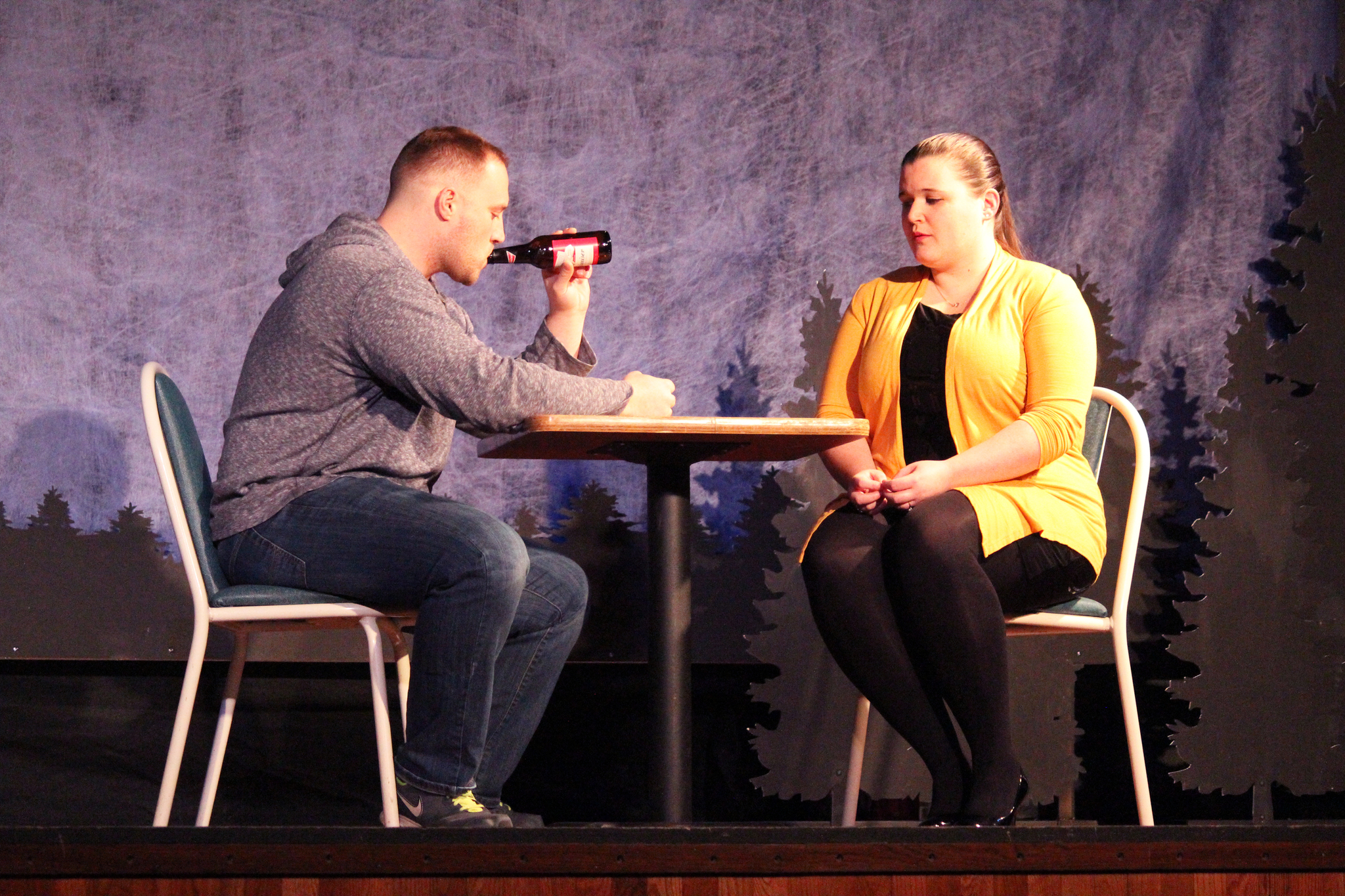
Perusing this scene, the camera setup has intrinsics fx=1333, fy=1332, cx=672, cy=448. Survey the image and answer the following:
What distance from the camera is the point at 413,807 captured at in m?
1.88

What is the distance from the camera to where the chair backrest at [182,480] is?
2.04m

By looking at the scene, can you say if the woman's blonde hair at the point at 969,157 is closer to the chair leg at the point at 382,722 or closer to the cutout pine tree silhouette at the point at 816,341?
the cutout pine tree silhouette at the point at 816,341

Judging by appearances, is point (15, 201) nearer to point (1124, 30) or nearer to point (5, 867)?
A: point (5, 867)

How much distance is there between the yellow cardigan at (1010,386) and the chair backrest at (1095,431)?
0.73 ft

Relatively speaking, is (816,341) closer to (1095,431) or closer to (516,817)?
(1095,431)

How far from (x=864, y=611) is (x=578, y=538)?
1249 millimetres

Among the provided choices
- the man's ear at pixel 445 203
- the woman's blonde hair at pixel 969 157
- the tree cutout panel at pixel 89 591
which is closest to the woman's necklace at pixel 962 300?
the woman's blonde hair at pixel 969 157

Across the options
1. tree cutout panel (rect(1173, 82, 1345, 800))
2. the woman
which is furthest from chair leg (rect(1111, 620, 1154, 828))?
tree cutout panel (rect(1173, 82, 1345, 800))

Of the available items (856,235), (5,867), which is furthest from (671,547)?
(856,235)

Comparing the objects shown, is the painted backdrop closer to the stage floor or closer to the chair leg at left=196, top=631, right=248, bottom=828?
the chair leg at left=196, top=631, right=248, bottom=828

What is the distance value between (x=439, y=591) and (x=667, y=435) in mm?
401

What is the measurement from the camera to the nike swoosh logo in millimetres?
1869

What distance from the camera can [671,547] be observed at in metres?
2.06

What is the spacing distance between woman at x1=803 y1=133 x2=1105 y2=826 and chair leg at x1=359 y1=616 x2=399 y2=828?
0.69m
